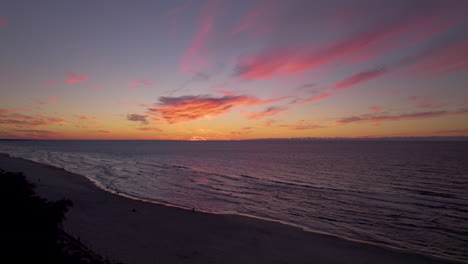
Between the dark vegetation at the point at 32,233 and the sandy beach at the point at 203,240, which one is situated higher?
the dark vegetation at the point at 32,233

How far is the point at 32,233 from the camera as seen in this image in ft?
23.9

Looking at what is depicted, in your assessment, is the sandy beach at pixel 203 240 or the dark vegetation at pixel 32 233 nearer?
the dark vegetation at pixel 32 233

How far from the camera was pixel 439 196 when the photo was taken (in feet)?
85.8

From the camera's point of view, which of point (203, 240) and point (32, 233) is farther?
point (203, 240)

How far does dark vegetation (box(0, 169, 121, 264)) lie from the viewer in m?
6.81

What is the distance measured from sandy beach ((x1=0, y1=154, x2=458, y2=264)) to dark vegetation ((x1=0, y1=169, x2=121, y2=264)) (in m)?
2.71

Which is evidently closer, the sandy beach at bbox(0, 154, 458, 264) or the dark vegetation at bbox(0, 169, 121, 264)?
the dark vegetation at bbox(0, 169, 121, 264)

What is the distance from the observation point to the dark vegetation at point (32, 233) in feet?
22.3

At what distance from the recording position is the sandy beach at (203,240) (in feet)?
38.7

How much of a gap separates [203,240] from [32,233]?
8819 millimetres

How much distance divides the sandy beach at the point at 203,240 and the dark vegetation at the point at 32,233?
107 inches

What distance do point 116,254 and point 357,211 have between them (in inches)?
805

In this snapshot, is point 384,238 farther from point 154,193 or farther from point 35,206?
point 154,193

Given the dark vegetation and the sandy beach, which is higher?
the dark vegetation
